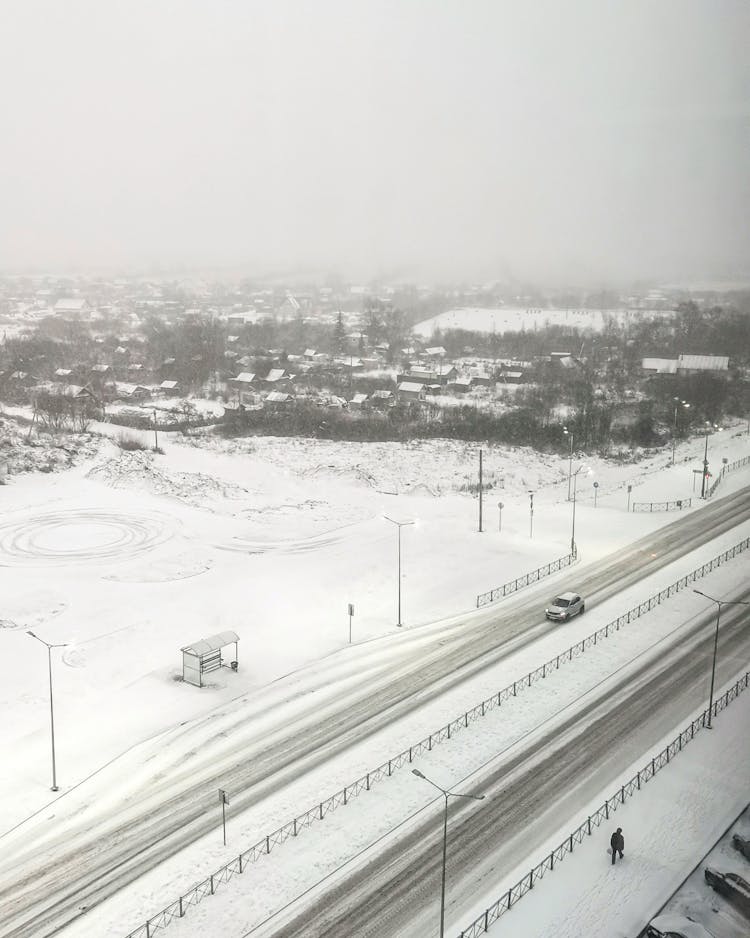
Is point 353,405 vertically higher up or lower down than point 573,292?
lower down

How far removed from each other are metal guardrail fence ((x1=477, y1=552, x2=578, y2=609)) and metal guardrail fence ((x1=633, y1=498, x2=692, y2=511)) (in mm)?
8923

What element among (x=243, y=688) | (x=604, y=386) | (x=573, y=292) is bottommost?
(x=243, y=688)

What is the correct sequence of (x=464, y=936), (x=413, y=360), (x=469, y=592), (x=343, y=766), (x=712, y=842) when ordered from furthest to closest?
(x=413, y=360) → (x=469, y=592) → (x=343, y=766) → (x=712, y=842) → (x=464, y=936)

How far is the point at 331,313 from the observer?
14812 cm

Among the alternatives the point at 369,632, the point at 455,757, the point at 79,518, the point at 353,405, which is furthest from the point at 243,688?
the point at 353,405

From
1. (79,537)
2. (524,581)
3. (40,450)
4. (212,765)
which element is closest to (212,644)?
(212,765)

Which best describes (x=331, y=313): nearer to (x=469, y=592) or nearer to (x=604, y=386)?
(x=604, y=386)

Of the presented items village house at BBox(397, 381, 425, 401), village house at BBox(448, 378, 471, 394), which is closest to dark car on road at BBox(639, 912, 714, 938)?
village house at BBox(397, 381, 425, 401)

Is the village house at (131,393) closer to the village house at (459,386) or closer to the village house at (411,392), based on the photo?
the village house at (411,392)

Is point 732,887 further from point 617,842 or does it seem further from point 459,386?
point 459,386

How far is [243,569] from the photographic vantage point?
31.9 meters

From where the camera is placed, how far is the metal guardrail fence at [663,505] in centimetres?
3991

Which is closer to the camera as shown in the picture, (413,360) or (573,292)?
(413,360)

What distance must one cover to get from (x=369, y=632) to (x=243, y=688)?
4.96 metres
